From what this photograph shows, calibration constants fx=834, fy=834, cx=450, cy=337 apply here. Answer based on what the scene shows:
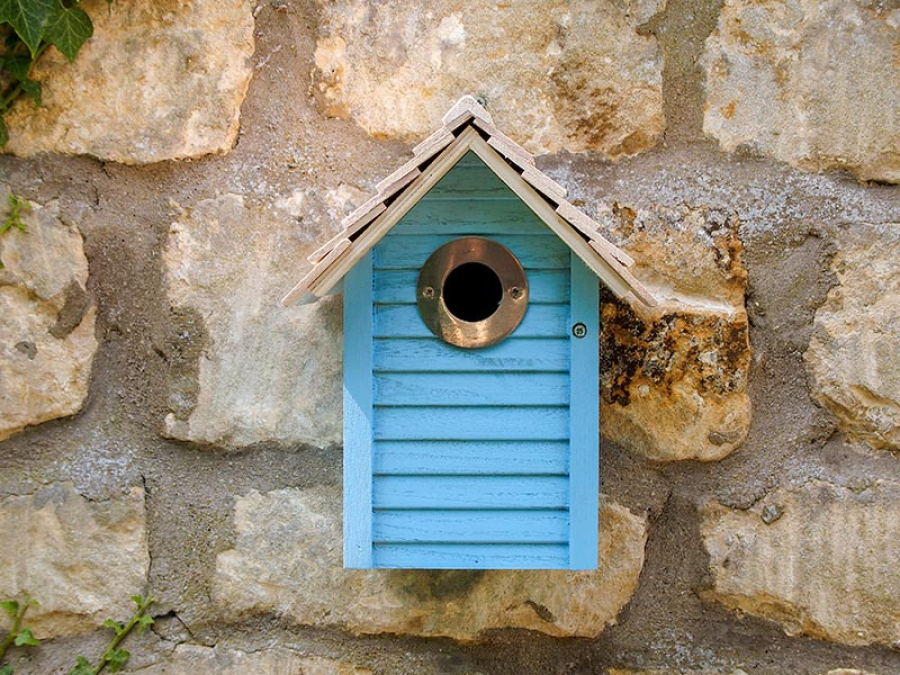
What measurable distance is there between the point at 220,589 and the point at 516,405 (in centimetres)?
45

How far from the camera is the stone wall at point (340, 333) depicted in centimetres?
98

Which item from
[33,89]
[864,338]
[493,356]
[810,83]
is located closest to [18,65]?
[33,89]

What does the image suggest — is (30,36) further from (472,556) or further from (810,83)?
(810,83)

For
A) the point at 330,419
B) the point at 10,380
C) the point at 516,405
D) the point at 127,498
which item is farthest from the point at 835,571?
the point at 10,380

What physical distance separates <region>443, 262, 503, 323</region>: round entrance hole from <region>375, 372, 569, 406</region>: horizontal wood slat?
5.9 inches

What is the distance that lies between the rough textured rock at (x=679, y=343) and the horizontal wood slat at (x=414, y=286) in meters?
0.13

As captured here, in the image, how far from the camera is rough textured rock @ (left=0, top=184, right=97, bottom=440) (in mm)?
1011

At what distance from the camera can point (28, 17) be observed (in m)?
0.94

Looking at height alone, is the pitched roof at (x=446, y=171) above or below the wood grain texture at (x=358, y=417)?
above

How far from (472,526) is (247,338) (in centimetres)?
36

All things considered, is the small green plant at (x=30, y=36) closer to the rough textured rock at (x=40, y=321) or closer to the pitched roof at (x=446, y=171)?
the rough textured rock at (x=40, y=321)

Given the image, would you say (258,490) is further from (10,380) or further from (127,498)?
(10,380)

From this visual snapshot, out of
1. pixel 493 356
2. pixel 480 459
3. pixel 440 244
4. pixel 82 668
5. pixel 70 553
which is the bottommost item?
pixel 82 668

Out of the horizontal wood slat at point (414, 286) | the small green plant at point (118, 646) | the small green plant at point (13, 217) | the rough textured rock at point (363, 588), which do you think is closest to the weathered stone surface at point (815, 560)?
the rough textured rock at point (363, 588)
